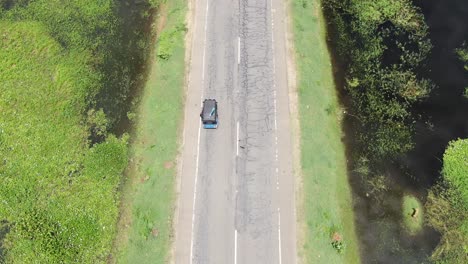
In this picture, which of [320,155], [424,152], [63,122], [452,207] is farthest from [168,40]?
[452,207]

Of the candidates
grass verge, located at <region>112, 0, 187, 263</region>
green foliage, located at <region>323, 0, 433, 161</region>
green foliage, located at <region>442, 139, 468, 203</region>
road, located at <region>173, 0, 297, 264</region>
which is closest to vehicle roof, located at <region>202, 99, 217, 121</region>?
road, located at <region>173, 0, 297, 264</region>

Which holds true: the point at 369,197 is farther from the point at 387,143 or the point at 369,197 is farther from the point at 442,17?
the point at 442,17

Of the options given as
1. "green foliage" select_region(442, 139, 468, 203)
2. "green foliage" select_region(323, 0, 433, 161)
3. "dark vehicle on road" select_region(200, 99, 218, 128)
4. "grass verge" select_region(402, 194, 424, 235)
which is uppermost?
"green foliage" select_region(323, 0, 433, 161)

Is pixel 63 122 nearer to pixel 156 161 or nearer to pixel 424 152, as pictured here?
pixel 156 161

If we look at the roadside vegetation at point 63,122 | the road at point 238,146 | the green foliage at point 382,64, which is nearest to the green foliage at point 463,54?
the green foliage at point 382,64

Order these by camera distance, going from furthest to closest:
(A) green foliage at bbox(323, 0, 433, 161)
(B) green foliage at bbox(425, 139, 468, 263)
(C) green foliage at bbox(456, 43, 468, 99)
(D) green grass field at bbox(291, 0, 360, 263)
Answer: (C) green foliage at bbox(456, 43, 468, 99), (A) green foliage at bbox(323, 0, 433, 161), (B) green foliage at bbox(425, 139, 468, 263), (D) green grass field at bbox(291, 0, 360, 263)

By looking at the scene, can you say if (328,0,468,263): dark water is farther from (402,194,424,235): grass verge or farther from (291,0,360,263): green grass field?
(291,0,360,263): green grass field
